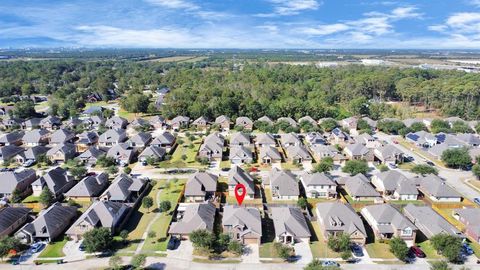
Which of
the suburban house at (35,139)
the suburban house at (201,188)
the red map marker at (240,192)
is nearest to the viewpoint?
the red map marker at (240,192)

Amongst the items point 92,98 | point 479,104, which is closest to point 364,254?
point 479,104

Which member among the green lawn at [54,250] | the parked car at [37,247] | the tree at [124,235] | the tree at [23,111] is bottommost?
the green lawn at [54,250]

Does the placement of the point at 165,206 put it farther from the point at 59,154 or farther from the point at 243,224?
the point at 59,154

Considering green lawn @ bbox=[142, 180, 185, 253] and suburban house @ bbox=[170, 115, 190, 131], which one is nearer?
green lawn @ bbox=[142, 180, 185, 253]

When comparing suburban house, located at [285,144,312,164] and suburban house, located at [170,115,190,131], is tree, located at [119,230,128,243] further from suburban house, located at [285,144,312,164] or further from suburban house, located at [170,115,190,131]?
suburban house, located at [170,115,190,131]

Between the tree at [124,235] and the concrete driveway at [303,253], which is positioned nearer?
the concrete driveway at [303,253]

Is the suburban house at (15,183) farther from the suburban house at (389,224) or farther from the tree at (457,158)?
the tree at (457,158)

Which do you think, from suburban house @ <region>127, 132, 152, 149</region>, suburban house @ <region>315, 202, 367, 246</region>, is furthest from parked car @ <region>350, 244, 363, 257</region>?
suburban house @ <region>127, 132, 152, 149</region>

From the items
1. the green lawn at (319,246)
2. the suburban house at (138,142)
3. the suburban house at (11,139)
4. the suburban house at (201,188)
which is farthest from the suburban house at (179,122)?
the green lawn at (319,246)
